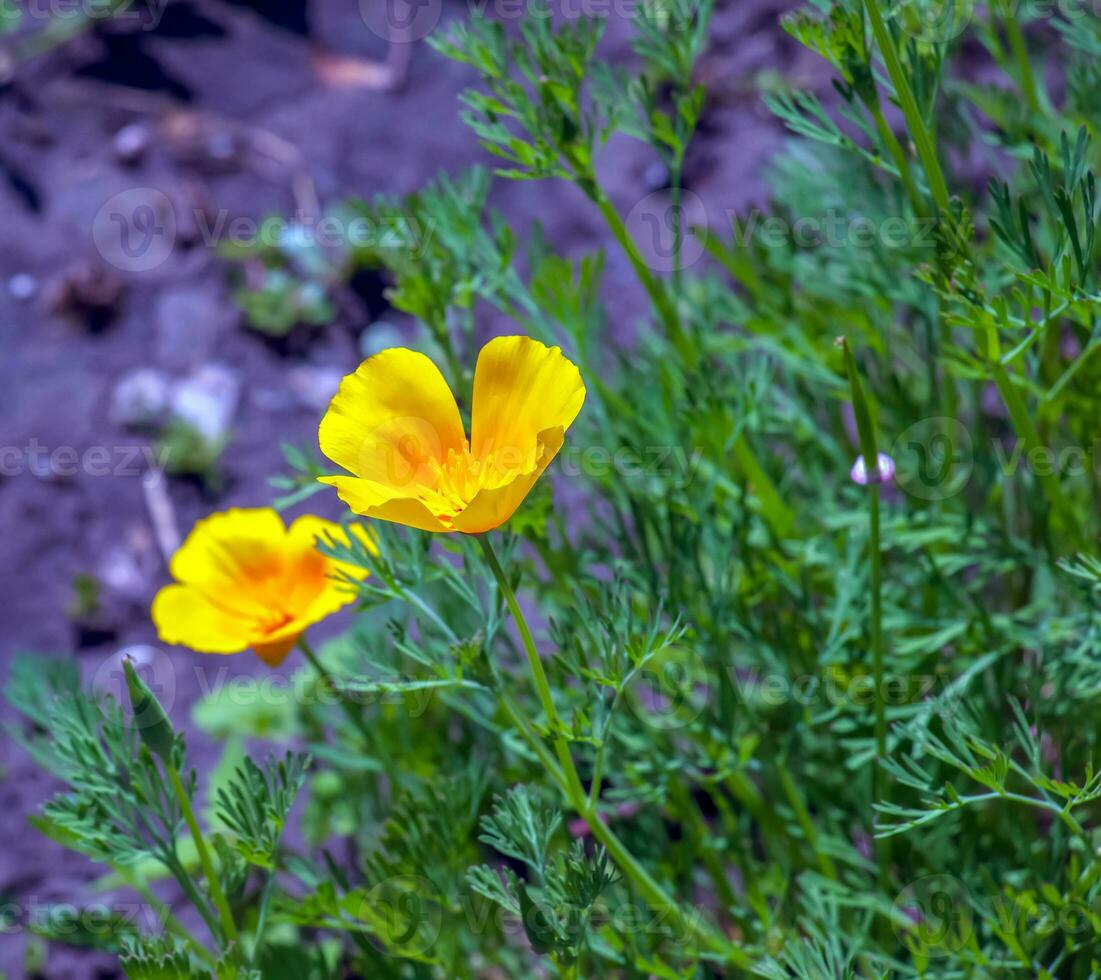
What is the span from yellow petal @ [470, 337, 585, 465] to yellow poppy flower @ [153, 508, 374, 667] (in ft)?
1.05

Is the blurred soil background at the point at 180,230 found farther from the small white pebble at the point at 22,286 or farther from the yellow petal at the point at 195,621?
the yellow petal at the point at 195,621

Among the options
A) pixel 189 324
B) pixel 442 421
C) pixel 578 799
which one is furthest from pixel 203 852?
pixel 189 324

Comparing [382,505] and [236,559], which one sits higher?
[382,505]

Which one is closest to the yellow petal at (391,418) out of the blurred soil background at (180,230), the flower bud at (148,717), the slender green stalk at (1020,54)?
the flower bud at (148,717)

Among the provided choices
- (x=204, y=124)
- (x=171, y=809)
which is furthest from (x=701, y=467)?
(x=204, y=124)

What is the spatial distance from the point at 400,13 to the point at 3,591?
70.1 inches

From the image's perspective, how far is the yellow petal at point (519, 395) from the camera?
3.14ft

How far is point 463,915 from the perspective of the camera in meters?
1.41

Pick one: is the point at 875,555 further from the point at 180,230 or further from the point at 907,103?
the point at 180,230

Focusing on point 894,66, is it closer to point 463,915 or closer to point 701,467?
point 701,467

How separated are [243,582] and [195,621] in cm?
8

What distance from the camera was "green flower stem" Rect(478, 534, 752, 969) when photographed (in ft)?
2.92

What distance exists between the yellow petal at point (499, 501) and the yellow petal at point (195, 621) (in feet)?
1.60

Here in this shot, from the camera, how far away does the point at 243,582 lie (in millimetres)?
1375
